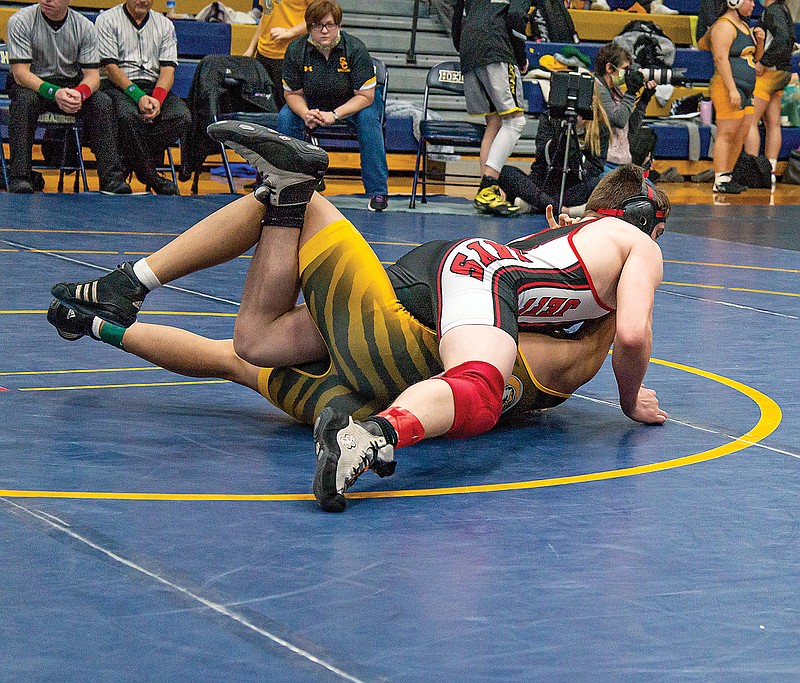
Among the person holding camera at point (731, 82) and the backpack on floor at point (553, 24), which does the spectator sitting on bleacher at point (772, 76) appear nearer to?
the person holding camera at point (731, 82)

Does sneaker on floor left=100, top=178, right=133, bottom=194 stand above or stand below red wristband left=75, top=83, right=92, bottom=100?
below

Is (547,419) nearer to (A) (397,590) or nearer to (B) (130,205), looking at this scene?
(A) (397,590)

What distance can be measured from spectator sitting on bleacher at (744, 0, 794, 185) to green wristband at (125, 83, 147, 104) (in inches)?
232

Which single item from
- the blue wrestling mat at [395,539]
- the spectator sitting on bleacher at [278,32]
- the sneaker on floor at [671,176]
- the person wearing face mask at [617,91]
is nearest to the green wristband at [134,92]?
the spectator sitting on bleacher at [278,32]

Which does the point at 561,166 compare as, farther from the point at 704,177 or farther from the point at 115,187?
the point at 704,177

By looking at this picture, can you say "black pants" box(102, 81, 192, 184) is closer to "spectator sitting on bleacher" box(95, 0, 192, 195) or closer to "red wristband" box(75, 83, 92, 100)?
"spectator sitting on bleacher" box(95, 0, 192, 195)

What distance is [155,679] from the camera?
164cm

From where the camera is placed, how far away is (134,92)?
8.74 meters

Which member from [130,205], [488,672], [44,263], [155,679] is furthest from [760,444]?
[130,205]

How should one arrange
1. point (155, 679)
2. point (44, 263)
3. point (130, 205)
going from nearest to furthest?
1. point (155, 679)
2. point (44, 263)
3. point (130, 205)

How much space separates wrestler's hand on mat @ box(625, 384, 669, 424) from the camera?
10.4ft

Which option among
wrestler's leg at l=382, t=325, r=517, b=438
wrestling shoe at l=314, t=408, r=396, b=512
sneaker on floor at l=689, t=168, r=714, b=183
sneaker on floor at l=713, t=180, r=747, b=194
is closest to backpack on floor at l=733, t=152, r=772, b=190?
sneaker on floor at l=689, t=168, r=714, b=183

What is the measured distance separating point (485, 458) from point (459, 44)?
652cm

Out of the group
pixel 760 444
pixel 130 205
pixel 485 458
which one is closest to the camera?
pixel 485 458
